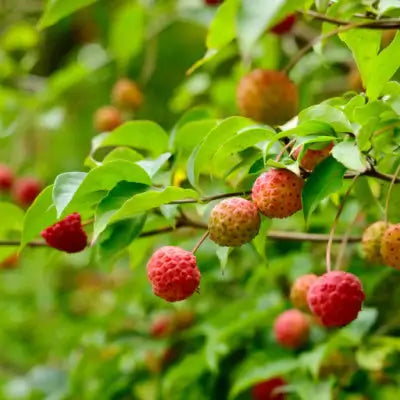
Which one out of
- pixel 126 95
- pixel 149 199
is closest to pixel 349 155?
pixel 149 199

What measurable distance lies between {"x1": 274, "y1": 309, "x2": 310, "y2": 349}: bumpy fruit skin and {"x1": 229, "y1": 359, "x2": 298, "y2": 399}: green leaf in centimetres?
5

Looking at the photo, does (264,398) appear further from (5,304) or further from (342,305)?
(5,304)

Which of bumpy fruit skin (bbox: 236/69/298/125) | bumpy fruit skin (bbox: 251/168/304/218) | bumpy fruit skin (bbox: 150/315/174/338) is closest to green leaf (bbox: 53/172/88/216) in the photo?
bumpy fruit skin (bbox: 251/168/304/218)

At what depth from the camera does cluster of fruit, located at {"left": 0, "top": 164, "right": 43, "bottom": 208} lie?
2.46 m

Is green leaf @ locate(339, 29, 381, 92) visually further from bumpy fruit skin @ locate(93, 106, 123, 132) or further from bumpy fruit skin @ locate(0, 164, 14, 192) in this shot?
bumpy fruit skin @ locate(0, 164, 14, 192)

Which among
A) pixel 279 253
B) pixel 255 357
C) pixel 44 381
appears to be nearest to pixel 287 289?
pixel 279 253

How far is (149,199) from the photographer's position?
1.08 meters

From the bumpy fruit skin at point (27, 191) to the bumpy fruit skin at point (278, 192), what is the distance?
149 centimetres

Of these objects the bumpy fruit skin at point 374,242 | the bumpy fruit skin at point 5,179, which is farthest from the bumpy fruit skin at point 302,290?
the bumpy fruit skin at point 5,179

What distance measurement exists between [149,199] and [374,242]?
0.42m

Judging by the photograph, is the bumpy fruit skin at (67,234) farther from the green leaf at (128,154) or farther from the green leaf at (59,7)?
the green leaf at (59,7)

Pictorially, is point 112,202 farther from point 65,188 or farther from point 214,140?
point 214,140

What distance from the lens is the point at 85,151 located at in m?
3.23

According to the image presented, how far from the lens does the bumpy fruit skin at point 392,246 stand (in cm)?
A: 115
